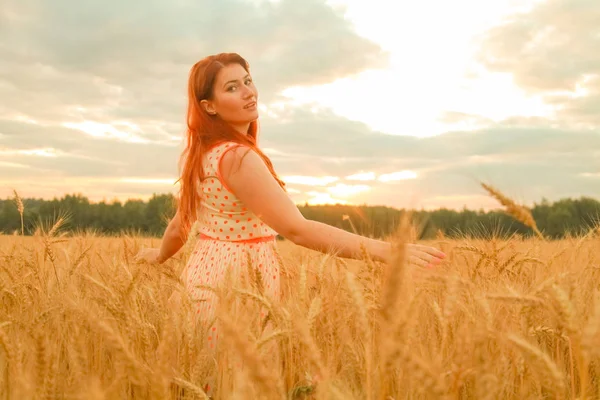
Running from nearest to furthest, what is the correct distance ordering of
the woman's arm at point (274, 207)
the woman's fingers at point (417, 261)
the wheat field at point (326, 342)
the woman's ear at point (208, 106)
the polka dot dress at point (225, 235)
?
the wheat field at point (326, 342), the woman's fingers at point (417, 261), the woman's arm at point (274, 207), the polka dot dress at point (225, 235), the woman's ear at point (208, 106)

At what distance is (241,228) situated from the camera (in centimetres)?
277

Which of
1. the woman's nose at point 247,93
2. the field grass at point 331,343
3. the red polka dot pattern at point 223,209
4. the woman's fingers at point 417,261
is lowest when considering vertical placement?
the field grass at point 331,343

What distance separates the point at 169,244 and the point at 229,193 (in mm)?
790

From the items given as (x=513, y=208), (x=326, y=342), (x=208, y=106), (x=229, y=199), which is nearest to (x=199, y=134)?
(x=208, y=106)

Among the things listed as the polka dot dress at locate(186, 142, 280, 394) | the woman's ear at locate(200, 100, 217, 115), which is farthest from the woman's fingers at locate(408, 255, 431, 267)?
the woman's ear at locate(200, 100, 217, 115)

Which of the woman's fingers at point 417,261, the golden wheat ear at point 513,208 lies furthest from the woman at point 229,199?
the golden wheat ear at point 513,208

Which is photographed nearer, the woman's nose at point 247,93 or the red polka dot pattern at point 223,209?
the red polka dot pattern at point 223,209

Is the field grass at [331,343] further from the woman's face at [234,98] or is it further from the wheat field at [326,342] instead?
the woman's face at [234,98]

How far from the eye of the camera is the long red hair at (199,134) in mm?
2920

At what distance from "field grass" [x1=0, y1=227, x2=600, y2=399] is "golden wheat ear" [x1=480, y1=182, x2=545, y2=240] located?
181mm

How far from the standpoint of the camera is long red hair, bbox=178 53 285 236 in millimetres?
2920

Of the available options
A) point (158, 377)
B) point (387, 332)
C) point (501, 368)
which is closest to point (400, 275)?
point (387, 332)

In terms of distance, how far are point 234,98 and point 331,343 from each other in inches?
67.4

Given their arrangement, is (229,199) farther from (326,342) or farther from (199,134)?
(326,342)
